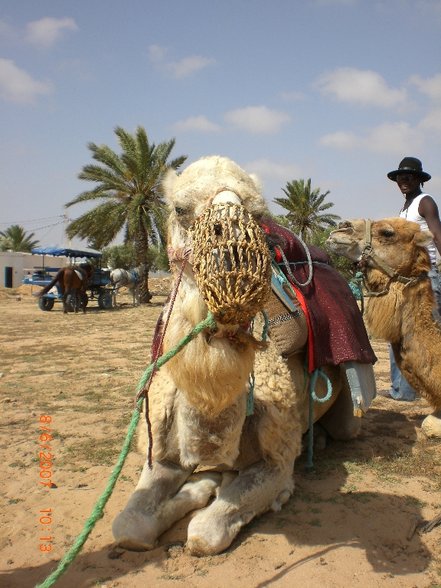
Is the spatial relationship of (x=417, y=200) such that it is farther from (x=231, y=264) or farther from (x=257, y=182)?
(x=231, y=264)

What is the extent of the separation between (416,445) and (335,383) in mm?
911

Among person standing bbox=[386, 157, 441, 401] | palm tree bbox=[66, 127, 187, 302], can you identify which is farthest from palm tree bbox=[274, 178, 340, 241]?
person standing bbox=[386, 157, 441, 401]

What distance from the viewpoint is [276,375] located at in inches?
119

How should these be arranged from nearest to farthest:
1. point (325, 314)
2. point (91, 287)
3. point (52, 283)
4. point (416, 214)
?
1. point (325, 314)
2. point (416, 214)
3. point (52, 283)
4. point (91, 287)

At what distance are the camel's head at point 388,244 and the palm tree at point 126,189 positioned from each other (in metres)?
17.4

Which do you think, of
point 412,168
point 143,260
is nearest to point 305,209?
point 143,260

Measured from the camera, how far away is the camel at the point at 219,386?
70.7 inches

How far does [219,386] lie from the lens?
A: 6.82 ft

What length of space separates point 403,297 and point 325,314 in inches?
28.1

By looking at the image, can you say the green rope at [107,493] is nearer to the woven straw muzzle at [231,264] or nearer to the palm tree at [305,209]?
the woven straw muzzle at [231,264]

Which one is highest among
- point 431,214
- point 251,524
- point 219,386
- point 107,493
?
point 431,214

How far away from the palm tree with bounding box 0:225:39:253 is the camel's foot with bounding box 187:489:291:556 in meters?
50.3

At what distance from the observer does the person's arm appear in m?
4.33

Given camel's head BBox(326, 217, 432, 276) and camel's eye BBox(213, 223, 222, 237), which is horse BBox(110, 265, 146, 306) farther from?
camel's eye BBox(213, 223, 222, 237)
